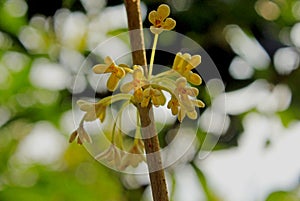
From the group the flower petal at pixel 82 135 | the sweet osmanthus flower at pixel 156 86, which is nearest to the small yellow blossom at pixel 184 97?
the sweet osmanthus flower at pixel 156 86

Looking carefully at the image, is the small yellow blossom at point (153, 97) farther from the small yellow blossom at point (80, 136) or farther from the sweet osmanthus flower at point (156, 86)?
the small yellow blossom at point (80, 136)

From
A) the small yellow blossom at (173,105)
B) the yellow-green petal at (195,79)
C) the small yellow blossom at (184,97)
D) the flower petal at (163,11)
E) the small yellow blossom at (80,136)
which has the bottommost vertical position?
the small yellow blossom at (80,136)

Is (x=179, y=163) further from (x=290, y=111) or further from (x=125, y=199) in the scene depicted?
(x=290, y=111)

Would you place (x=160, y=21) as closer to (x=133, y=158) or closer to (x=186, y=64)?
(x=186, y=64)

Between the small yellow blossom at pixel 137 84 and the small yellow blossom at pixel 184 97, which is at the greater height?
the small yellow blossom at pixel 137 84

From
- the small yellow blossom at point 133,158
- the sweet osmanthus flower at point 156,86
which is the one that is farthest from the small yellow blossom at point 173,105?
the small yellow blossom at point 133,158

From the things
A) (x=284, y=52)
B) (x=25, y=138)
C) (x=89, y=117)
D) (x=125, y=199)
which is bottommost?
(x=125, y=199)

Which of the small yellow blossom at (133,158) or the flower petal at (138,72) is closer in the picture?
the flower petal at (138,72)

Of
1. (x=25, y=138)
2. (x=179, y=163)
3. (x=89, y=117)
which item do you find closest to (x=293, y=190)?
(x=179, y=163)
